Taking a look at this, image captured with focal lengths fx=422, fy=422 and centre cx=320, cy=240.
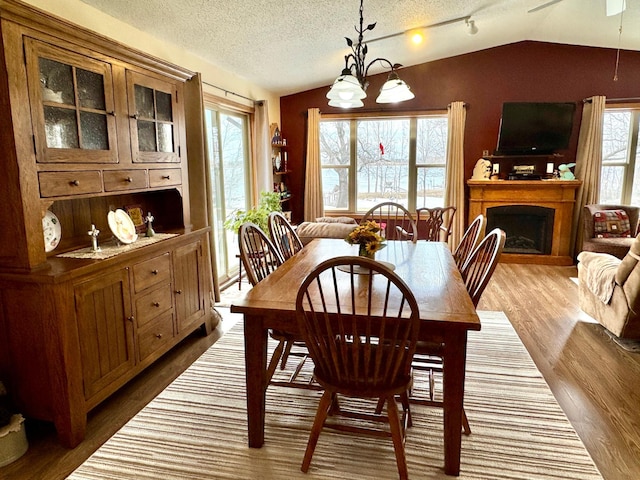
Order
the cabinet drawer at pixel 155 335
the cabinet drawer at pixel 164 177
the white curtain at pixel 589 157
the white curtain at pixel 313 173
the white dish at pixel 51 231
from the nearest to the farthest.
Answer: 1. the white dish at pixel 51 231
2. the cabinet drawer at pixel 155 335
3. the cabinet drawer at pixel 164 177
4. the white curtain at pixel 589 157
5. the white curtain at pixel 313 173

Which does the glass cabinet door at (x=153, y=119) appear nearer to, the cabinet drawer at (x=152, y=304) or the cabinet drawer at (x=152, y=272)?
the cabinet drawer at (x=152, y=272)

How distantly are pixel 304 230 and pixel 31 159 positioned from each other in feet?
7.96

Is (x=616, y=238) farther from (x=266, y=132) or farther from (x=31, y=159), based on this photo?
(x=31, y=159)

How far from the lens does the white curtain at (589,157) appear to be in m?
5.47

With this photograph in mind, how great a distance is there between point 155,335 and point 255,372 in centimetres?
107

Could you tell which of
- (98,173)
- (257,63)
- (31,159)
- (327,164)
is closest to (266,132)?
(257,63)

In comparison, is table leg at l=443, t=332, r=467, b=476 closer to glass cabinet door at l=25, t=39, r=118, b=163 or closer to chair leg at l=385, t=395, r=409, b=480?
chair leg at l=385, t=395, r=409, b=480

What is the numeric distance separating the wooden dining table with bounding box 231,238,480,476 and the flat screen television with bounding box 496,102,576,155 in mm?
3927

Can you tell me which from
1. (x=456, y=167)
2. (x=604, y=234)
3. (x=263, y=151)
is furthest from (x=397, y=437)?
(x=456, y=167)

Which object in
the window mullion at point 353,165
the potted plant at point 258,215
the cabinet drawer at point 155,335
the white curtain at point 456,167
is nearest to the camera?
the cabinet drawer at point 155,335

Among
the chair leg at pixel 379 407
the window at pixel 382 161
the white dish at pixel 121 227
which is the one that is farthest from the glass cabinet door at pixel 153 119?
the window at pixel 382 161

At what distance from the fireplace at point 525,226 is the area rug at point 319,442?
348 centimetres

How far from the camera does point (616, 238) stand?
201 inches

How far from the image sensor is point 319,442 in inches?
83.3
